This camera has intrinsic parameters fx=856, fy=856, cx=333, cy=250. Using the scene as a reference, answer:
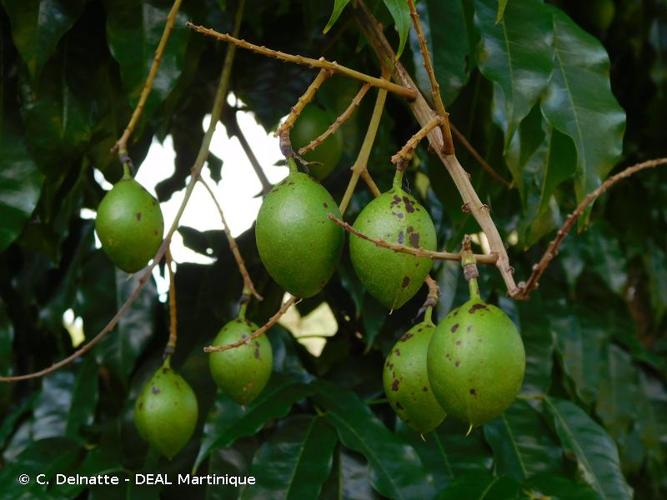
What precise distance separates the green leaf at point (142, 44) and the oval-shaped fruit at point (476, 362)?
434 mm

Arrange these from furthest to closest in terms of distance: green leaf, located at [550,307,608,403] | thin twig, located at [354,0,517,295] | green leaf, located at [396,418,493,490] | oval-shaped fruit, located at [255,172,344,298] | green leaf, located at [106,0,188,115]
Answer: green leaf, located at [550,307,608,403], green leaf, located at [396,418,493,490], green leaf, located at [106,0,188,115], oval-shaped fruit, located at [255,172,344,298], thin twig, located at [354,0,517,295]

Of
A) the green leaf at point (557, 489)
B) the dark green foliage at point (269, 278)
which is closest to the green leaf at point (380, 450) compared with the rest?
the dark green foliage at point (269, 278)

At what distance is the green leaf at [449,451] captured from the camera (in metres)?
0.96

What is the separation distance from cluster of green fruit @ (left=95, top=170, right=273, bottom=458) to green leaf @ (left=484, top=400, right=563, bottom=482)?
→ 0.35 metres

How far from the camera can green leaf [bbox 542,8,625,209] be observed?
29.4 inches

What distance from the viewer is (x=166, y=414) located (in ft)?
2.62

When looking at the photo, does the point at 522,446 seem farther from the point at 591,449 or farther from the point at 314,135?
the point at 314,135

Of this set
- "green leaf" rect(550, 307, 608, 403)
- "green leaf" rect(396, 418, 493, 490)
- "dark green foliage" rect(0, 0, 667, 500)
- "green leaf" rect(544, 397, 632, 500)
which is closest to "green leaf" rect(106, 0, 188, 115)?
"dark green foliage" rect(0, 0, 667, 500)

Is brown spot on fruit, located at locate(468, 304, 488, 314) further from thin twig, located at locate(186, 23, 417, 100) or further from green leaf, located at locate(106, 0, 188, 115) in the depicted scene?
green leaf, located at locate(106, 0, 188, 115)

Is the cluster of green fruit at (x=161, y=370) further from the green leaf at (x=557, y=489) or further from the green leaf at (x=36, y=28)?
the green leaf at (x=557, y=489)

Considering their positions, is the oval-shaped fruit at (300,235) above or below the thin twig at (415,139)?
below

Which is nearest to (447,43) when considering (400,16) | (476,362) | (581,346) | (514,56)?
(514,56)

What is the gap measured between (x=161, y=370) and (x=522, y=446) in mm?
445

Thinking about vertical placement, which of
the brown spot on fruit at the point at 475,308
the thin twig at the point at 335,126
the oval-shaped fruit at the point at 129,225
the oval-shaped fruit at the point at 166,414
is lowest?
the oval-shaped fruit at the point at 166,414
